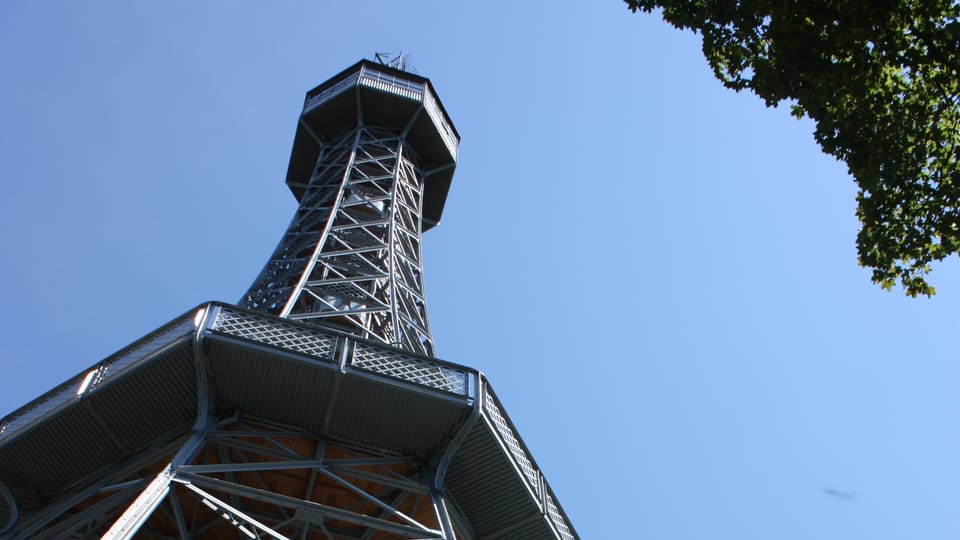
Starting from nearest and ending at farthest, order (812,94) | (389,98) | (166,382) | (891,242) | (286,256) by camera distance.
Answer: (812,94)
(891,242)
(166,382)
(286,256)
(389,98)

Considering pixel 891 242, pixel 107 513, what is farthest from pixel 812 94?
pixel 107 513

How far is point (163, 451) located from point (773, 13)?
11950mm

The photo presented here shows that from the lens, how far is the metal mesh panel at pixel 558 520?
56.2 ft

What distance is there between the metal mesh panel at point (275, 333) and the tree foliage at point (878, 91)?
7.96 m

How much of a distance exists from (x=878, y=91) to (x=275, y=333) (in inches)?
404

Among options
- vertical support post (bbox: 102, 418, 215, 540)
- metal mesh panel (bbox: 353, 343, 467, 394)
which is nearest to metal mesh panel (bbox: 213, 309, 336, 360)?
metal mesh panel (bbox: 353, 343, 467, 394)

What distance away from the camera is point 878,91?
1060 cm

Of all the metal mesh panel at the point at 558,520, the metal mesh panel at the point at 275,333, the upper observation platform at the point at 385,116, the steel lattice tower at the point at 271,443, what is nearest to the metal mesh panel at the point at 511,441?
the steel lattice tower at the point at 271,443

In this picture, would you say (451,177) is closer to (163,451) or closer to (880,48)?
(163,451)

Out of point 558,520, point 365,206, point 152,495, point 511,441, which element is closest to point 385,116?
point 365,206

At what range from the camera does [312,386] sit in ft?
51.8

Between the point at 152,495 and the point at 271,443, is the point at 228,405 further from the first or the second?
the point at 152,495

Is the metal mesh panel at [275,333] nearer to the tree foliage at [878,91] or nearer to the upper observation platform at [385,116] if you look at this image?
the tree foliage at [878,91]

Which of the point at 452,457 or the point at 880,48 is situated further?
the point at 452,457
